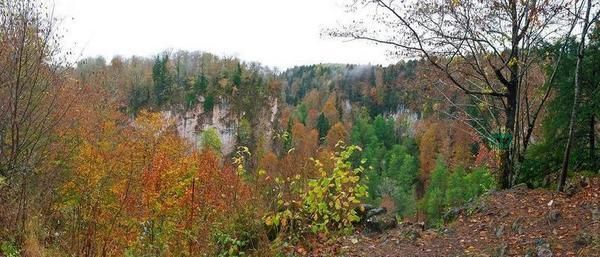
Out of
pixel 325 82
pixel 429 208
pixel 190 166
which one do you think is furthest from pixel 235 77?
pixel 325 82

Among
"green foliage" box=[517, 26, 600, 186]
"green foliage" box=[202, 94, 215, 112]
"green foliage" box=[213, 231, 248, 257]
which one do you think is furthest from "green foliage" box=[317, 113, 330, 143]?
"green foliage" box=[213, 231, 248, 257]

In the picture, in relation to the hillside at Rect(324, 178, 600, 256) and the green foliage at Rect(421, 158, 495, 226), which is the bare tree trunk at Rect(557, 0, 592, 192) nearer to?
the hillside at Rect(324, 178, 600, 256)

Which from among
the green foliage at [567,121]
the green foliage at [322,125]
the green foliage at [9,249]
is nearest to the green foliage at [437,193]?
the green foliage at [322,125]

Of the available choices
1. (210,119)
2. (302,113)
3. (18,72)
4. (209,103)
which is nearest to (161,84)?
(209,103)

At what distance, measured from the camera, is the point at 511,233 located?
21.3 ft

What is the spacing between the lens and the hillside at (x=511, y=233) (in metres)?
5.73

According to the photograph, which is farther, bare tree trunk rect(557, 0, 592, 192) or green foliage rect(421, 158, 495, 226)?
green foliage rect(421, 158, 495, 226)

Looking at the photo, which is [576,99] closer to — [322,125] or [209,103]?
[209,103]

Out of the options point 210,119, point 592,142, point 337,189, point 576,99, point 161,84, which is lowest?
point 210,119

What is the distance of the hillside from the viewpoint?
5.73m

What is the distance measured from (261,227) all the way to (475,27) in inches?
224

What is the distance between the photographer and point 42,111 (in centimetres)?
1076

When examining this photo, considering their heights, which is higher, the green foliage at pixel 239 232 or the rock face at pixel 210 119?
the green foliage at pixel 239 232

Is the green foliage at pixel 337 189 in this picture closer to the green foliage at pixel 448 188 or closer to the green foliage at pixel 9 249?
the green foliage at pixel 9 249
